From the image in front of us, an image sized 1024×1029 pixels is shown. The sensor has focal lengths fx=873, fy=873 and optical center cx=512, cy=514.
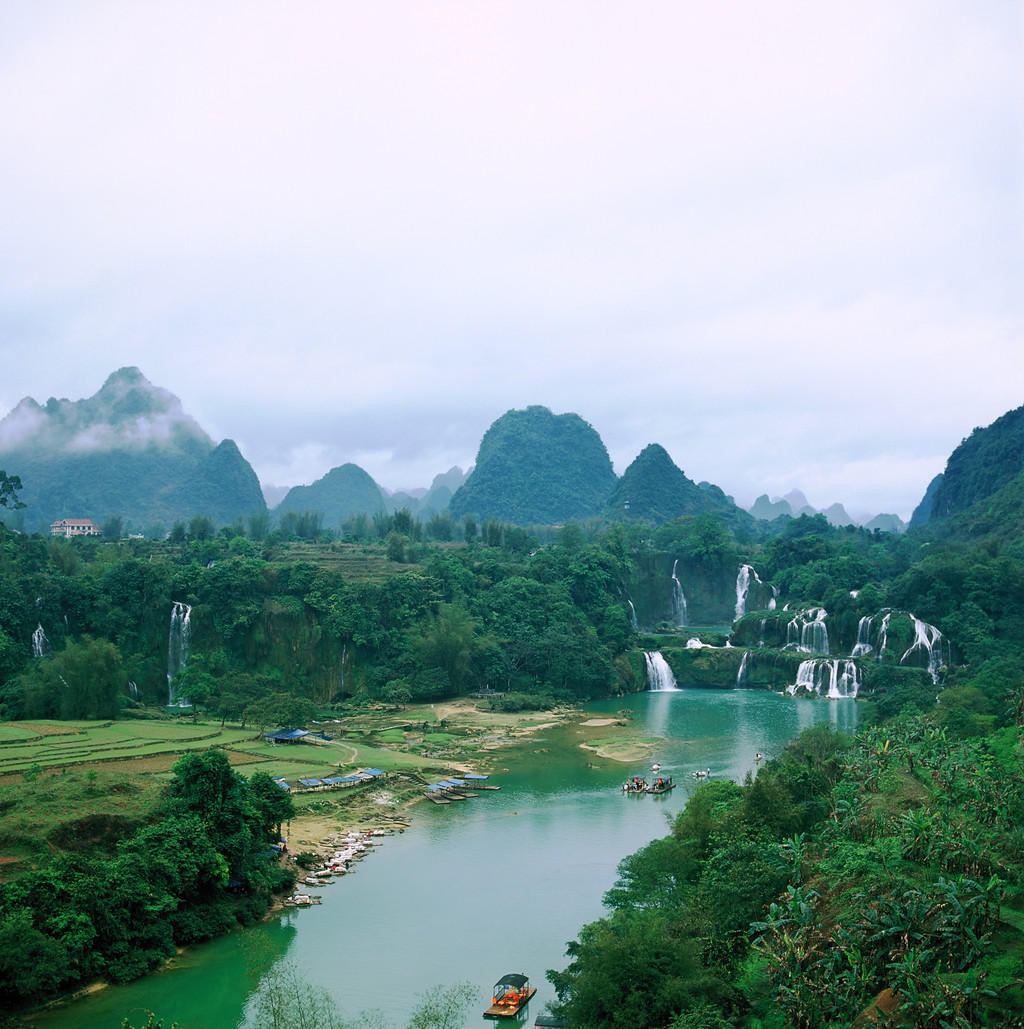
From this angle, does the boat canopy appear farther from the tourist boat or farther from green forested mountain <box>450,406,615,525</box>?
green forested mountain <box>450,406,615,525</box>

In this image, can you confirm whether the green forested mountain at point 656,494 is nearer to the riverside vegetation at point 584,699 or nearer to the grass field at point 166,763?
the riverside vegetation at point 584,699

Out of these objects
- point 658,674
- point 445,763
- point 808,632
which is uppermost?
point 808,632

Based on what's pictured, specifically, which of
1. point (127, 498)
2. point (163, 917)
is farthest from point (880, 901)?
point (127, 498)

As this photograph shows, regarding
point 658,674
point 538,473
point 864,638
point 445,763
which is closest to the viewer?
point 445,763

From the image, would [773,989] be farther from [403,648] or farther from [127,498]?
[127,498]

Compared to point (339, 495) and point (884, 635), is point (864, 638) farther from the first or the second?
point (339, 495)

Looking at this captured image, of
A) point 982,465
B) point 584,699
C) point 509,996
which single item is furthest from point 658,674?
point 982,465
